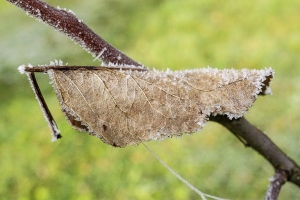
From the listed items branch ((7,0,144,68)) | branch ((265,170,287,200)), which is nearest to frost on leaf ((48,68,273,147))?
branch ((7,0,144,68))

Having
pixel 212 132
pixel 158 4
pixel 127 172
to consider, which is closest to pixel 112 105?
pixel 127 172

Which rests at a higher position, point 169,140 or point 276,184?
point 169,140

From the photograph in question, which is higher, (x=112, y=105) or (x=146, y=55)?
(x=146, y=55)

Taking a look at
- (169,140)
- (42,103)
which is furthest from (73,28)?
(169,140)

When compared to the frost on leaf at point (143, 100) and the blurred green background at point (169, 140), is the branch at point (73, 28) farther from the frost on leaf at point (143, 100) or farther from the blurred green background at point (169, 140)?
the blurred green background at point (169, 140)

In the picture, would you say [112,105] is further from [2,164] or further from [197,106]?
[2,164]

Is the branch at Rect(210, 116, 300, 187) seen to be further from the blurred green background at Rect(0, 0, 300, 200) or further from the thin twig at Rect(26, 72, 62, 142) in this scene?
the blurred green background at Rect(0, 0, 300, 200)

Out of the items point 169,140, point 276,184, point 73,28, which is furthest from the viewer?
point 169,140

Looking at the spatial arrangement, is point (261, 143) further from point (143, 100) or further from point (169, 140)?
point (169, 140)
